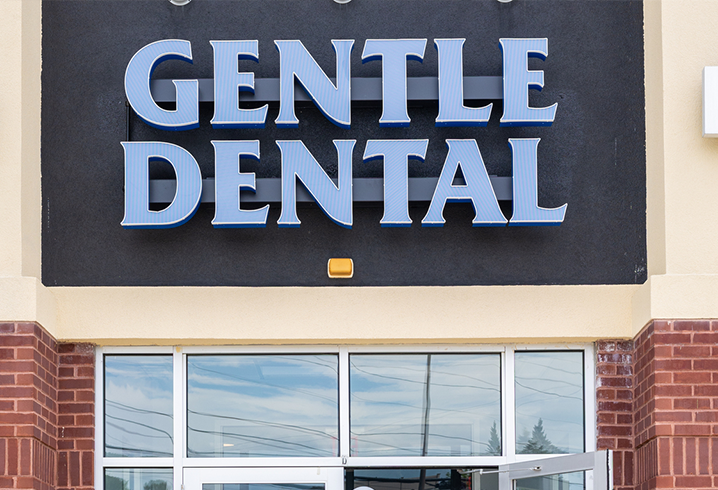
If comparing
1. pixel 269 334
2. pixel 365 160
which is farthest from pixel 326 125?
pixel 269 334

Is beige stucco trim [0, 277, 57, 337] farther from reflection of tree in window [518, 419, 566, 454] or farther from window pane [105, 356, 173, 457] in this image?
reflection of tree in window [518, 419, 566, 454]

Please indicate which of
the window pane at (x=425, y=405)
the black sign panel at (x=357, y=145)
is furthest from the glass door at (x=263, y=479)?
the black sign panel at (x=357, y=145)

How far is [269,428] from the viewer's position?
7.66 meters

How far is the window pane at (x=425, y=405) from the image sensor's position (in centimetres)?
763

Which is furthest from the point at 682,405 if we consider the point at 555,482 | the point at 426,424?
the point at 426,424

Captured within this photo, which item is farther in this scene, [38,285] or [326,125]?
[326,125]

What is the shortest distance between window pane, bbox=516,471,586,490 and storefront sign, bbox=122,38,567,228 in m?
1.87

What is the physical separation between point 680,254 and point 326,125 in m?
2.84

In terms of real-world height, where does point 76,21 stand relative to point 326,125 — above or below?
above

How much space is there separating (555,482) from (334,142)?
3.01 meters

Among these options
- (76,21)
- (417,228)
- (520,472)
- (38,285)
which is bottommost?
(520,472)

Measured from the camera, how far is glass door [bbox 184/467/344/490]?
754cm

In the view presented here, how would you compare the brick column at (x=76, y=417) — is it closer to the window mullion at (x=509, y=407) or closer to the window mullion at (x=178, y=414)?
the window mullion at (x=178, y=414)

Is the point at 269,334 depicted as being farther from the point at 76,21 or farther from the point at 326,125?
the point at 76,21
